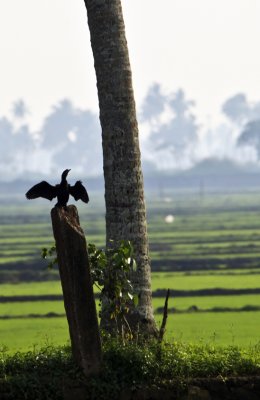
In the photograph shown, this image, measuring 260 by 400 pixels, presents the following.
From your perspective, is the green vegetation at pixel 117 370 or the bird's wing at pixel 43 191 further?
the bird's wing at pixel 43 191

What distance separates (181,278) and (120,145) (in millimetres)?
25822

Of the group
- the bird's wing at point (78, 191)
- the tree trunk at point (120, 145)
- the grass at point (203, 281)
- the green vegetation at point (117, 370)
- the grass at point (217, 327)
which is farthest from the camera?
the grass at point (203, 281)

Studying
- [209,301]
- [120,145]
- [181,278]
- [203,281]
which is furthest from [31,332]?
[181,278]

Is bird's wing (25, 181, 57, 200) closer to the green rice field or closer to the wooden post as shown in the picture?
the wooden post

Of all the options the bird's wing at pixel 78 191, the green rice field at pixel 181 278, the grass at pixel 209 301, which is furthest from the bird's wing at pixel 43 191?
the grass at pixel 209 301

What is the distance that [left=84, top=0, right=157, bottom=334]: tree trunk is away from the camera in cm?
1351

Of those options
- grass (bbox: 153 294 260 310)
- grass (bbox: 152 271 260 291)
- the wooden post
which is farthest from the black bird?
grass (bbox: 152 271 260 291)

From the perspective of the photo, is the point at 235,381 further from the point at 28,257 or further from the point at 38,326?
the point at 28,257

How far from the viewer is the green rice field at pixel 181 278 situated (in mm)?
24188

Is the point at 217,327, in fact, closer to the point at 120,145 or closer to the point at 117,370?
the point at 120,145

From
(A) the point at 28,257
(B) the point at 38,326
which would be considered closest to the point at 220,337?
(B) the point at 38,326

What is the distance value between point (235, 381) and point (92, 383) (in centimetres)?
136

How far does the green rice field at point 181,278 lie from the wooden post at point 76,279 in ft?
11.8

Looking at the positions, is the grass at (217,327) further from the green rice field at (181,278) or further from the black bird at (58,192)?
the black bird at (58,192)
